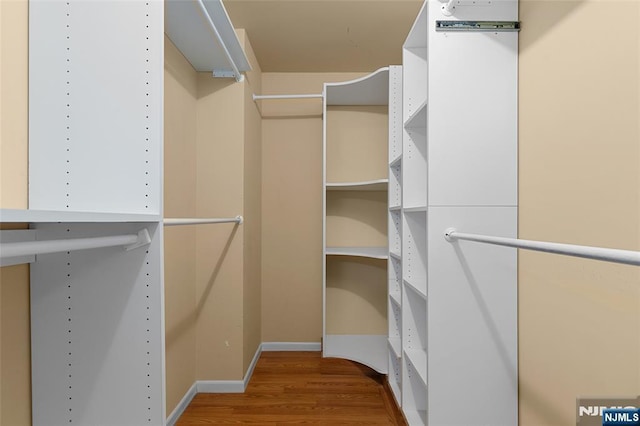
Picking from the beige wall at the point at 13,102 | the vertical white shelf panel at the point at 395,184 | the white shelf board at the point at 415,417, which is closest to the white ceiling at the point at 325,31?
the vertical white shelf panel at the point at 395,184

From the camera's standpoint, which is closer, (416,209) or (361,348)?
(416,209)

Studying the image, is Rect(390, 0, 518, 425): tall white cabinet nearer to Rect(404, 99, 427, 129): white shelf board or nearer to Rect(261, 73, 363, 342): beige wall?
Rect(404, 99, 427, 129): white shelf board

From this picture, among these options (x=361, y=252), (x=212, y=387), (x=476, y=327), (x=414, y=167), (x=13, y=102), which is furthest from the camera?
(x=361, y=252)

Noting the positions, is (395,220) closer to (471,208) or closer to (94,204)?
(471,208)

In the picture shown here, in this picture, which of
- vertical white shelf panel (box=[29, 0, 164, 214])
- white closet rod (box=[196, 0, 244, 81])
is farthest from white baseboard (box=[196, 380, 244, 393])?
white closet rod (box=[196, 0, 244, 81])

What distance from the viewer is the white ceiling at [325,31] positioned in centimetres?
184

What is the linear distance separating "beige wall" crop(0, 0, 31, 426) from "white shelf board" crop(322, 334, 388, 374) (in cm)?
163

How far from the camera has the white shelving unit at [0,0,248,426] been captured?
82cm

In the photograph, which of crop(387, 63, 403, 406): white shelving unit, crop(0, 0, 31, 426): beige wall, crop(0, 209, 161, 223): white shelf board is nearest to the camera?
crop(0, 209, 161, 223): white shelf board

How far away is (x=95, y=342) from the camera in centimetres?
82

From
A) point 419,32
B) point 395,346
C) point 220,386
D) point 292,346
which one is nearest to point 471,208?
point 419,32

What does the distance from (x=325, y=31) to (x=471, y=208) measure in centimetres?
153

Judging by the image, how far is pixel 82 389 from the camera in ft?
2.69

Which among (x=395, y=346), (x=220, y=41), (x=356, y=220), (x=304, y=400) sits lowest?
(x=304, y=400)
